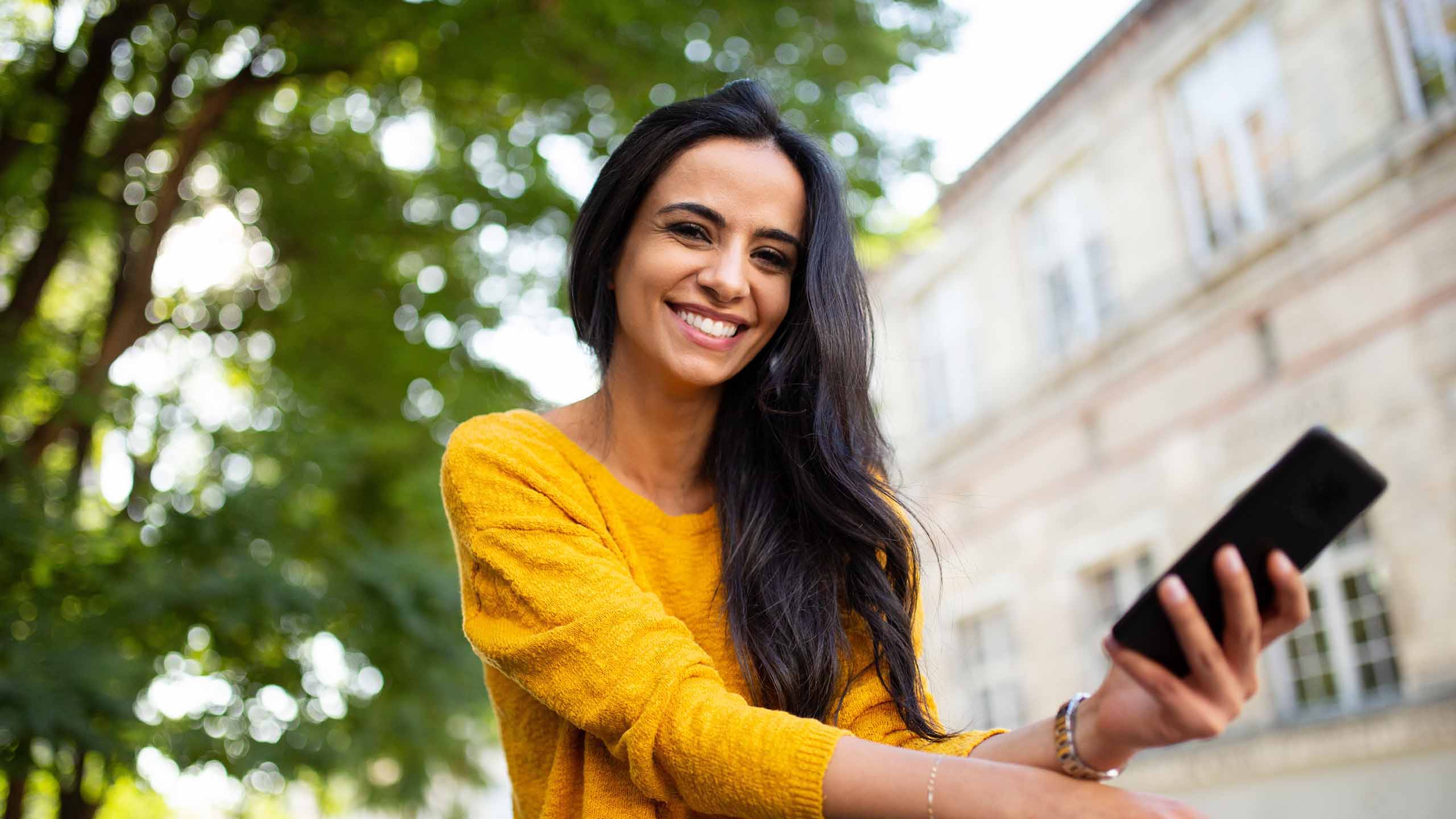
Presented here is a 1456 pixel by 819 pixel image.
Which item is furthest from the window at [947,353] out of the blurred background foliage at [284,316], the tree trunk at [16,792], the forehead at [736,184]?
the forehead at [736,184]

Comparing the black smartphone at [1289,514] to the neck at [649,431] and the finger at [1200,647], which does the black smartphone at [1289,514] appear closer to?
the finger at [1200,647]

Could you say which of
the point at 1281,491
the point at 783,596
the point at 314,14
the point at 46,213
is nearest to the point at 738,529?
the point at 783,596

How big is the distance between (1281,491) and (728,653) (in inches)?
42.0

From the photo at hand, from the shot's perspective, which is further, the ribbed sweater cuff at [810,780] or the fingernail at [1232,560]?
the ribbed sweater cuff at [810,780]

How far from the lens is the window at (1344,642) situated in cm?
1013

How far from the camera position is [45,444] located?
6.54 metres

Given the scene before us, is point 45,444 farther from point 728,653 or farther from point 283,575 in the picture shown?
point 728,653

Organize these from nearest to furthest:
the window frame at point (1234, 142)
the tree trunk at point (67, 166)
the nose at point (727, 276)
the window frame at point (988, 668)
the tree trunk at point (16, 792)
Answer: the nose at point (727, 276) < the tree trunk at point (16, 792) < the tree trunk at point (67, 166) < the window frame at point (1234, 142) < the window frame at point (988, 668)

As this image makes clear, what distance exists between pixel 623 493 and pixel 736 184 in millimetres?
585

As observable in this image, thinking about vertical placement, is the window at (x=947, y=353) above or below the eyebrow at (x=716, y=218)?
above

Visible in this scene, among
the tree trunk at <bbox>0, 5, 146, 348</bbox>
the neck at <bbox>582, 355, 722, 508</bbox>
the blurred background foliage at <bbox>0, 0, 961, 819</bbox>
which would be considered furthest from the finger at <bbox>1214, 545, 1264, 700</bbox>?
the tree trunk at <bbox>0, 5, 146, 348</bbox>

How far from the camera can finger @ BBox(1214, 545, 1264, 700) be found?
1.29 metres

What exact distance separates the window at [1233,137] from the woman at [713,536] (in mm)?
10614

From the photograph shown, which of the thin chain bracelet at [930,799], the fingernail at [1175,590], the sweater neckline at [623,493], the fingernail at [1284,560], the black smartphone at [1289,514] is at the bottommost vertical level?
the thin chain bracelet at [930,799]
